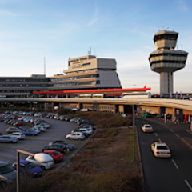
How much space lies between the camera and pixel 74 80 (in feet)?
522

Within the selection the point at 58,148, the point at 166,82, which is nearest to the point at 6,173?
the point at 58,148

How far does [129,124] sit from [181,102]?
59.8 ft

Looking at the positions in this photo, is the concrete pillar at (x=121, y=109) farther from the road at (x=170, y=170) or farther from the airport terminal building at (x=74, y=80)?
the road at (x=170, y=170)

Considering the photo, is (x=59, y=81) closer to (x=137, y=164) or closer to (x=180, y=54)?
(x=180, y=54)

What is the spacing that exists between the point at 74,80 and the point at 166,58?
2199 inches

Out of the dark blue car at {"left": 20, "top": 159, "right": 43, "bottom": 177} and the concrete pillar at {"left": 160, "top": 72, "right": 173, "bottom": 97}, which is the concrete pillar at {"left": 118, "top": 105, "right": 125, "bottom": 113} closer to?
the concrete pillar at {"left": 160, "top": 72, "right": 173, "bottom": 97}

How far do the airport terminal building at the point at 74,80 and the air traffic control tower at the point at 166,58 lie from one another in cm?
3772

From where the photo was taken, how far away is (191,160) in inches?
1238

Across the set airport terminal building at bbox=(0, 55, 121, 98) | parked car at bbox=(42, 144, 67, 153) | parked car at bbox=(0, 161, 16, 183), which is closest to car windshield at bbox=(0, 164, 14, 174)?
parked car at bbox=(0, 161, 16, 183)

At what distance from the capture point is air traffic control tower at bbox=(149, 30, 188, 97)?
113562 mm

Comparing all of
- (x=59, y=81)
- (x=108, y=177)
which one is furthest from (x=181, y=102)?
(x=59, y=81)

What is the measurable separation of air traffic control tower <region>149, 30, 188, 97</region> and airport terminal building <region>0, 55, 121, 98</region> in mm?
37725

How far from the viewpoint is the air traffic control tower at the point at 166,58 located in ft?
373

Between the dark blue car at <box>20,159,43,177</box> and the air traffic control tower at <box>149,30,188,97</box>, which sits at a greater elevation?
the air traffic control tower at <box>149,30,188,97</box>
